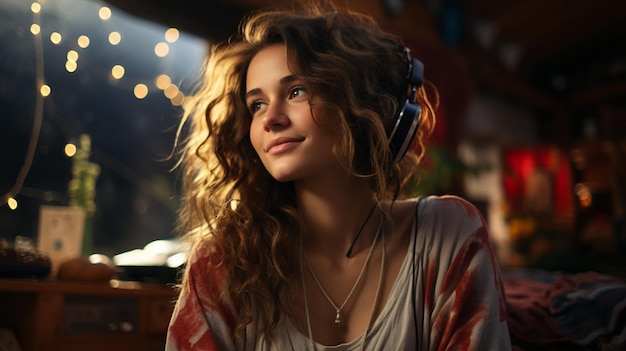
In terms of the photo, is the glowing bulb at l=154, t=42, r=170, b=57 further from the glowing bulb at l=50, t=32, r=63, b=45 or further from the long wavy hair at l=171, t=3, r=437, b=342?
the long wavy hair at l=171, t=3, r=437, b=342

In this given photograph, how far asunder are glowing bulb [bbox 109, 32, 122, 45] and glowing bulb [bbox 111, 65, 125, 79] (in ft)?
0.32

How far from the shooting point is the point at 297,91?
112 centimetres

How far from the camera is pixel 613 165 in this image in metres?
3.98

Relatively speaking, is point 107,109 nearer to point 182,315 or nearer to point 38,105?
point 38,105

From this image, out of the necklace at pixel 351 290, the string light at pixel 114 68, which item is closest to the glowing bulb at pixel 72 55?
the string light at pixel 114 68

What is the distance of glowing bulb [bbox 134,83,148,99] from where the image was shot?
2287 millimetres

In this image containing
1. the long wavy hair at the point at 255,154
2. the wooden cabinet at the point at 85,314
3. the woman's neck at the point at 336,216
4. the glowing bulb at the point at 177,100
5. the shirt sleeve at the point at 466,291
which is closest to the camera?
the shirt sleeve at the point at 466,291

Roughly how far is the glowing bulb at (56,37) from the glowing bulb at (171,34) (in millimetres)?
538

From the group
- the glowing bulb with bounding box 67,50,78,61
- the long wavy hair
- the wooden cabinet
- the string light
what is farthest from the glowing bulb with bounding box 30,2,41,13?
the wooden cabinet

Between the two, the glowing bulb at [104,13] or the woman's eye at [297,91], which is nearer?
the woman's eye at [297,91]

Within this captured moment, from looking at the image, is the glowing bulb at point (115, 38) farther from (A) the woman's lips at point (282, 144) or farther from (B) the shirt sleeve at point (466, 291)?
(B) the shirt sleeve at point (466, 291)

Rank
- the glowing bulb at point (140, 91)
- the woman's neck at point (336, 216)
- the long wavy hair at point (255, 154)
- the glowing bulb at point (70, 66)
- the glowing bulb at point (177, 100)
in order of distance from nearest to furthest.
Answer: the long wavy hair at point (255, 154) → the woman's neck at point (336, 216) → the glowing bulb at point (70, 66) → the glowing bulb at point (140, 91) → the glowing bulb at point (177, 100)

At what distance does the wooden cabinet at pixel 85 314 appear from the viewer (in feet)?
4.41

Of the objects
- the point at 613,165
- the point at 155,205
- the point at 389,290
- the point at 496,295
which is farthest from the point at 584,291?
the point at 613,165
